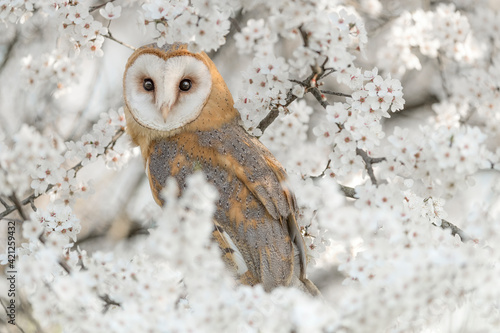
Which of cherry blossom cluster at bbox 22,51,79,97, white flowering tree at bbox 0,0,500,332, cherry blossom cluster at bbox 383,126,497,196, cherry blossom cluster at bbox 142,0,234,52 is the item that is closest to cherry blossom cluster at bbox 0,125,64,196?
white flowering tree at bbox 0,0,500,332

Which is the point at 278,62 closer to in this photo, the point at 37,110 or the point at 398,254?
the point at 398,254

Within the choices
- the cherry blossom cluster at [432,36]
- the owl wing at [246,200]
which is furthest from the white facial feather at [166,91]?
the cherry blossom cluster at [432,36]

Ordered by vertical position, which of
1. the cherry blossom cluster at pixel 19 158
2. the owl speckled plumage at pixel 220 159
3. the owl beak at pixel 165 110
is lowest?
the owl speckled plumage at pixel 220 159

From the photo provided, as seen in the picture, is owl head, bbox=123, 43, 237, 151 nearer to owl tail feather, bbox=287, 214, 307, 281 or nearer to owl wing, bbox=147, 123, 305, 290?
owl wing, bbox=147, 123, 305, 290

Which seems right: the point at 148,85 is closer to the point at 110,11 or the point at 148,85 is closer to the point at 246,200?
the point at 110,11

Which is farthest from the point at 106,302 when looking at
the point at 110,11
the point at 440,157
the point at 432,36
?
the point at 432,36

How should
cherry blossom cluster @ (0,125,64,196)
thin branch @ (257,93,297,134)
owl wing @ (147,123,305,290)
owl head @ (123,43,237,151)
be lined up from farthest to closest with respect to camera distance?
owl head @ (123,43,237,151)
owl wing @ (147,123,305,290)
thin branch @ (257,93,297,134)
cherry blossom cluster @ (0,125,64,196)

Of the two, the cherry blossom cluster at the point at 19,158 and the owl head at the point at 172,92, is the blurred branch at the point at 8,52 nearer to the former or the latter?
the owl head at the point at 172,92
